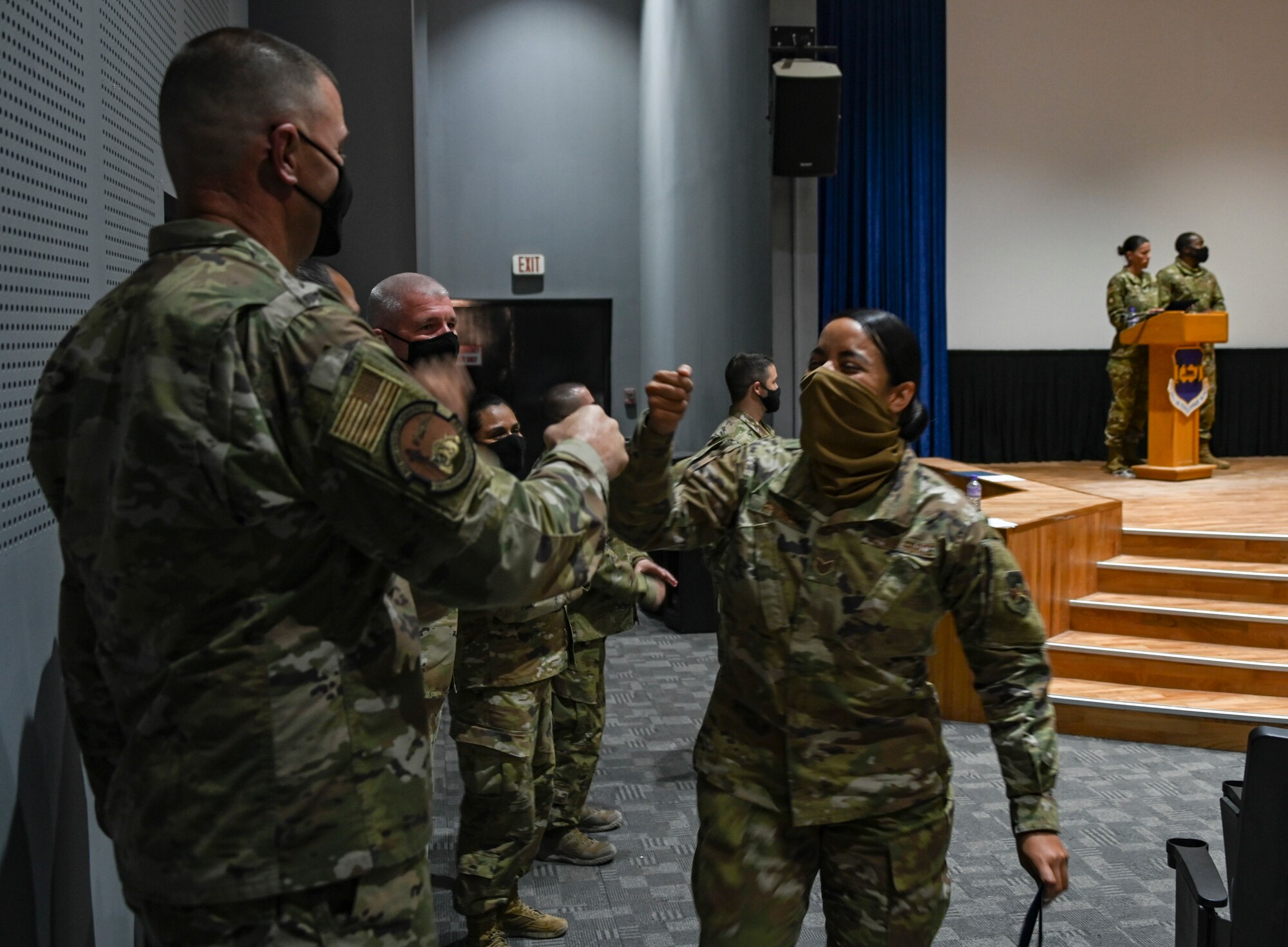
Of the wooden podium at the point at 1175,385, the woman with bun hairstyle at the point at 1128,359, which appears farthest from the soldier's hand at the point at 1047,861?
the woman with bun hairstyle at the point at 1128,359

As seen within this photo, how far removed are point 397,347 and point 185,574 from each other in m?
1.44

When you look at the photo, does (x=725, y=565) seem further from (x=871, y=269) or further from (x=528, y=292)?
(x=871, y=269)

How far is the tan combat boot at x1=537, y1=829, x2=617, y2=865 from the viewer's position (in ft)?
11.5

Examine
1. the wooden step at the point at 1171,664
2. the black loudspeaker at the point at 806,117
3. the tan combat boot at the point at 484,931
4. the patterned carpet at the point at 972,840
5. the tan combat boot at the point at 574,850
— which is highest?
the black loudspeaker at the point at 806,117

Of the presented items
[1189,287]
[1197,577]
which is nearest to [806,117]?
[1197,577]

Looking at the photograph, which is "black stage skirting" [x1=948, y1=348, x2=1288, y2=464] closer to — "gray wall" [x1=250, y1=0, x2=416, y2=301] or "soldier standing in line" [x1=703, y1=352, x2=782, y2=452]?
"soldier standing in line" [x1=703, y1=352, x2=782, y2=452]

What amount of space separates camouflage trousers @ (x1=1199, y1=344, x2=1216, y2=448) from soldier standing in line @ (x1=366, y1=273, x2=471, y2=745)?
8185mm

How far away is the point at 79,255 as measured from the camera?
6.96 feet

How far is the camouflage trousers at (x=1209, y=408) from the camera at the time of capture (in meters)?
9.11

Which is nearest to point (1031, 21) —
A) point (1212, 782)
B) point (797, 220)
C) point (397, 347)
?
point (797, 220)

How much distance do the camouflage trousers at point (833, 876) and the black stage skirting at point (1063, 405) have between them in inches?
Result: 341

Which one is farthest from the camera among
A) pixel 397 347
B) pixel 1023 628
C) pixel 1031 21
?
pixel 1031 21

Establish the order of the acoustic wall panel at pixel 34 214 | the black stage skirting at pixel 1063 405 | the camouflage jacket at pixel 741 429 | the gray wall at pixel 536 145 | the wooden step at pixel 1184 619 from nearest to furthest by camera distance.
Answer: the acoustic wall panel at pixel 34 214 → the camouflage jacket at pixel 741 429 → the wooden step at pixel 1184 619 → the gray wall at pixel 536 145 → the black stage skirting at pixel 1063 405

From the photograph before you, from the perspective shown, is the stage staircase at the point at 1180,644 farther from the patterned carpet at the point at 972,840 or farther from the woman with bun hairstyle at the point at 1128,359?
the woman with bun hairstyle at the point at 1128,359
